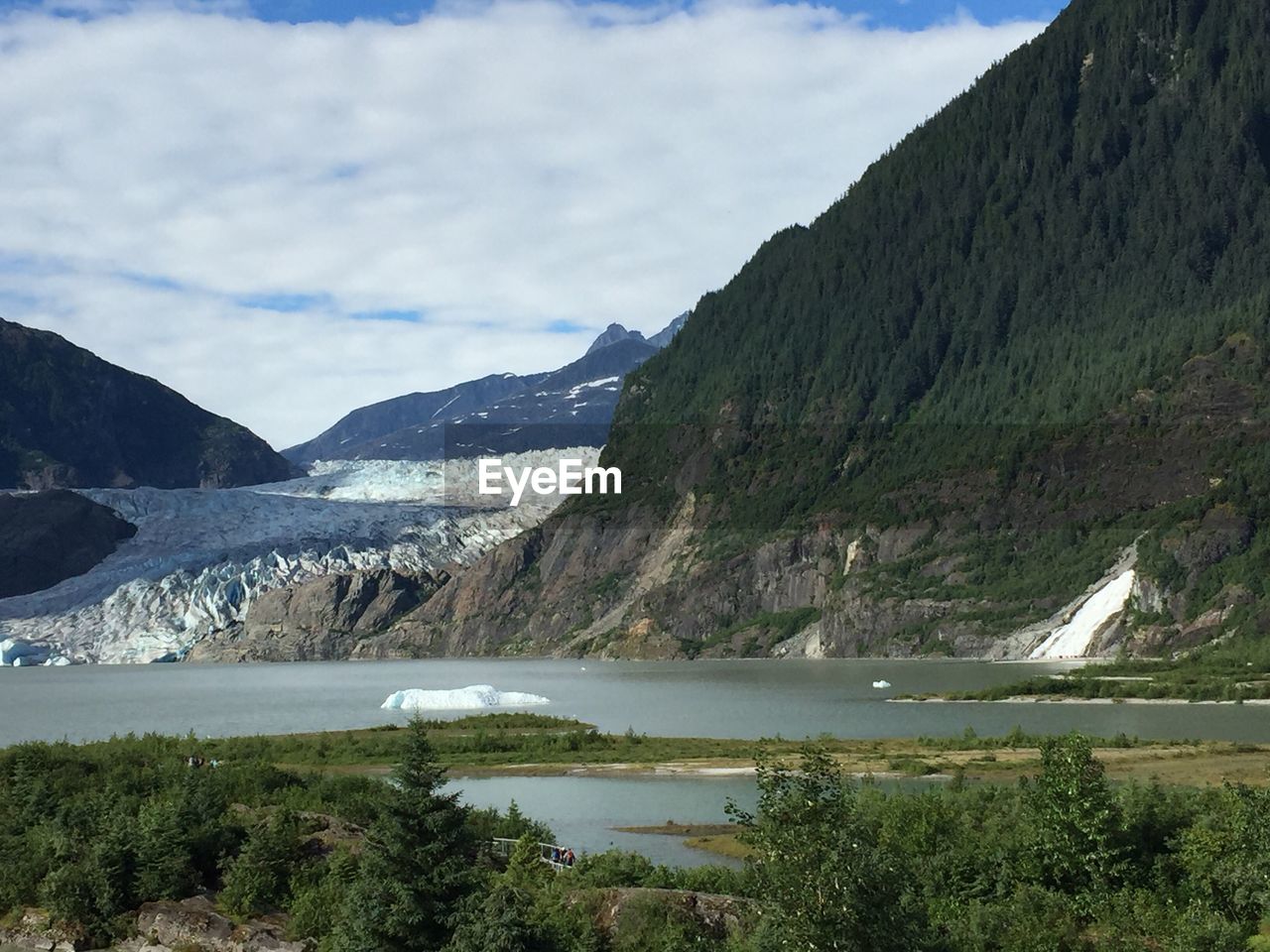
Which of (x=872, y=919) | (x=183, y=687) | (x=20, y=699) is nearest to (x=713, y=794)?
(x=872, y=919)

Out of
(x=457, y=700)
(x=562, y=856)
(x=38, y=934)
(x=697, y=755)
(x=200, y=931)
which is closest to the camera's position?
(x=200, y=931)

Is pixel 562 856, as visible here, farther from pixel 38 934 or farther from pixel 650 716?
pixel 650 716

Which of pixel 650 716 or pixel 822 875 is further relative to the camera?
pixel 650 716

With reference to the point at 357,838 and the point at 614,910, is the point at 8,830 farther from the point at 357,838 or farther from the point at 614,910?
the point at 614,910

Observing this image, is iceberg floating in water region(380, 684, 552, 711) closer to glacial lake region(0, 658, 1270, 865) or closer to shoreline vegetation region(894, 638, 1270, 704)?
glacial lake region(0, 658, 1270, 865)

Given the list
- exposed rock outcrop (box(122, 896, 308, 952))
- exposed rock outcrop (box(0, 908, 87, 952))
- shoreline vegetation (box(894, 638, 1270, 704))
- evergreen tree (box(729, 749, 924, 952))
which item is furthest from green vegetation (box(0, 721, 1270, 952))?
shoreline vegetation (box(894, 638, 1270, 704))

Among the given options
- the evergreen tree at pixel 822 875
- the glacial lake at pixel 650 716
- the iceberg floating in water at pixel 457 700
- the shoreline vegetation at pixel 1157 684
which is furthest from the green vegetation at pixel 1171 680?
the evergreen tree at pixel 822 875

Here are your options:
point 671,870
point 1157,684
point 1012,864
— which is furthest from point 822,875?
point 1157,684
